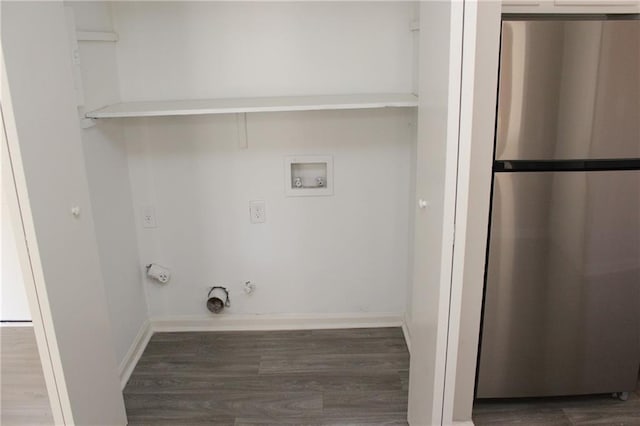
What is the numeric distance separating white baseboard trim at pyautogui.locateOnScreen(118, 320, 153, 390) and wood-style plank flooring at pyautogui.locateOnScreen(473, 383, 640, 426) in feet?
5.28

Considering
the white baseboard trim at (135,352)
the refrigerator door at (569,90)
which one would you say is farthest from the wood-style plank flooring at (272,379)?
the refrigerator door at (569,90)

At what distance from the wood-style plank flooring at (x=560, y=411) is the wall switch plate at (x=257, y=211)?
1361 mm

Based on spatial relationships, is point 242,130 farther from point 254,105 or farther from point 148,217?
point 148,217

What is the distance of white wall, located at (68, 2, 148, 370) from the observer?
2.10m

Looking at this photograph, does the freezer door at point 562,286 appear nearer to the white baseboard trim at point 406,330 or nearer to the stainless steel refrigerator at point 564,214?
the stainless steel refrigerator at point 564,214

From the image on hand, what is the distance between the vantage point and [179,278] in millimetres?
2717

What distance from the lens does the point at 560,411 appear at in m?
2.12

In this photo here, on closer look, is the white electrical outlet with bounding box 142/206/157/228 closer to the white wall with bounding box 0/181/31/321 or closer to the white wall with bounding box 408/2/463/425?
the white wall with bounding box 0/181/31/321

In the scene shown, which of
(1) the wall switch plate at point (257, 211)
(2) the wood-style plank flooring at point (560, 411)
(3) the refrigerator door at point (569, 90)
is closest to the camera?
(3) the refrigerator door at point (569, 90)

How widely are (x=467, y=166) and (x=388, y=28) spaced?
4.16ft

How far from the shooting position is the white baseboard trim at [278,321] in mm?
2773

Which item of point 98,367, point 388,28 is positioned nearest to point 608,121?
point 388,28

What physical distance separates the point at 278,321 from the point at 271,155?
94cm

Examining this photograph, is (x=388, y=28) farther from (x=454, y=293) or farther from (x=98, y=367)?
(x=98, y=367)
